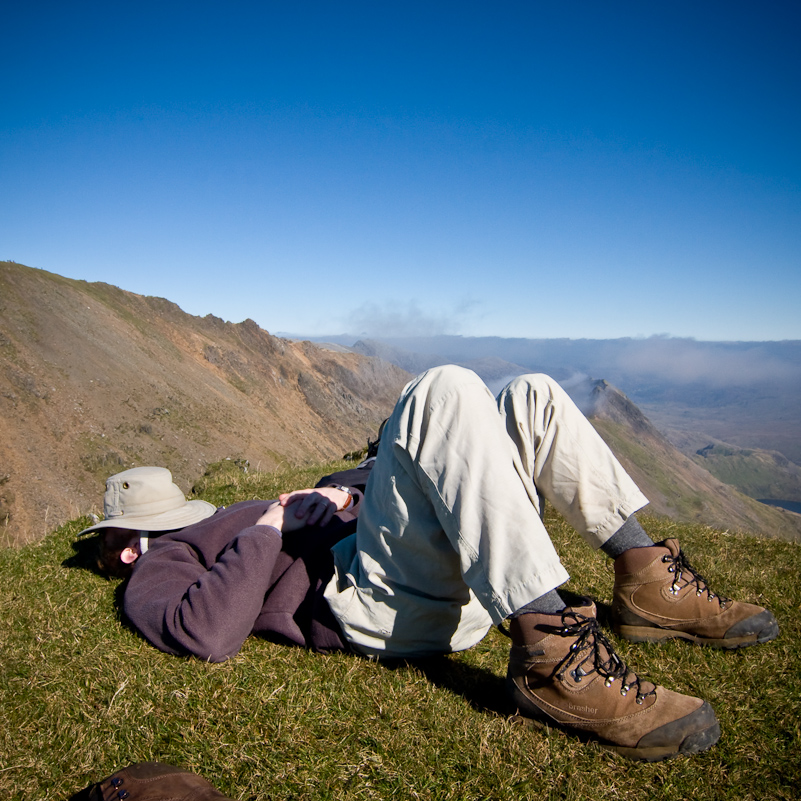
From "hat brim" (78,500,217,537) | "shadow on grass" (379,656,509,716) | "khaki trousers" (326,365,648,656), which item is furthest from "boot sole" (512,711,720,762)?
"hat brim" (78,500,217,537)

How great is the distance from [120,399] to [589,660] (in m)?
46.4

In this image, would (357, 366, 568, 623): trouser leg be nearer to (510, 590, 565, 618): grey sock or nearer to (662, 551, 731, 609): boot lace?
(510, 590, 565, 618): grey sock

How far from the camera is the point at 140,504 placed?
3.43 m

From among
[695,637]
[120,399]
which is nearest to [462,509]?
[695,637]

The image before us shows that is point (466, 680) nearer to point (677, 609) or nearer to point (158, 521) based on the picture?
point (677, 609)

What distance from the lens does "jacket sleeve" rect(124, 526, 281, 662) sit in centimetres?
276

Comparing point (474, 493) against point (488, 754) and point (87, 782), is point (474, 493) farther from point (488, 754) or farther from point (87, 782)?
point (87, 782)

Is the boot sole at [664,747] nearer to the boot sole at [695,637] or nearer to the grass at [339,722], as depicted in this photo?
the grass at [339,722]

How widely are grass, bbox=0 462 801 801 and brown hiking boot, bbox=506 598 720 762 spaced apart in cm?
8

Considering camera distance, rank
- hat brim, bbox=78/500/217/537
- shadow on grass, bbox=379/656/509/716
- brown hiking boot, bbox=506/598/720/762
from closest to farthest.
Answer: brown hiking boot, bbox=506/598/720/762, shadow on grass, bbox=379/656/509/716, hat brim, bbox=78/500/217/537

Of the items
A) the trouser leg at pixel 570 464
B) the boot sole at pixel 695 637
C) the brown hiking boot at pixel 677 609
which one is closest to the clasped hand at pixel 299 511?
the trouser leg at pixel 570 464

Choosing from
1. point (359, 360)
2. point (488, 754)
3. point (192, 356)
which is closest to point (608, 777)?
point (488, 754)

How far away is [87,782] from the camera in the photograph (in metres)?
2.14

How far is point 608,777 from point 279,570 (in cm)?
195
